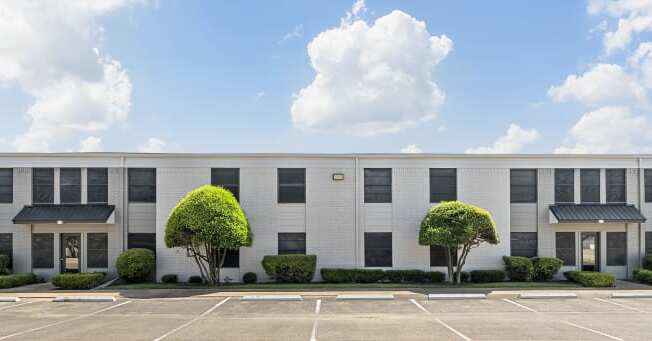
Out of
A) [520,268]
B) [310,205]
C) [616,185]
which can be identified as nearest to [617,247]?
[616,185]

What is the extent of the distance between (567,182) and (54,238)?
25.2 m

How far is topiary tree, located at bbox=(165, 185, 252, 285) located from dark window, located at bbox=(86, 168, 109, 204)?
16.8 ft

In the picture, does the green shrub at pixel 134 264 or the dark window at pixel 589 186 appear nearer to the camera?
the green shrub at pixel 134 264

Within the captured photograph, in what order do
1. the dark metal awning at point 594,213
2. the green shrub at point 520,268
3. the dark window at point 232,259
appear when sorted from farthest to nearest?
the dark window at point 232,259, the dark metal awning at point 594,213, the green shrub at point 520,268

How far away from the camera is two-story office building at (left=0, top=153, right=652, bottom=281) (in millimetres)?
20750

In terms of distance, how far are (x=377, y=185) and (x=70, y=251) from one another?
50.1 feet

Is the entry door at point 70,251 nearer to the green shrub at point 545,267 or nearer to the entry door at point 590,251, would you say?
the green shrub at point 545,267

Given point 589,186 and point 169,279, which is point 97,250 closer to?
point 169,279

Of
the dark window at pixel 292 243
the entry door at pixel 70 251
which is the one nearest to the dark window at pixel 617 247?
the dark window at pixel 292 243

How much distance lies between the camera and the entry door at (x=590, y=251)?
70.1 ft

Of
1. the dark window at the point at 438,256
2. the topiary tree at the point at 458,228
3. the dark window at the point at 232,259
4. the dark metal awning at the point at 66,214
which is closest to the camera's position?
the topiary tree at the point at 458,228

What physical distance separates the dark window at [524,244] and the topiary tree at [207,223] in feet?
42.1

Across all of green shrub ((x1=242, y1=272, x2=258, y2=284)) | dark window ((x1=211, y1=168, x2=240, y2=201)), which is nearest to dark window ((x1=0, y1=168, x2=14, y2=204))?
dark window ((x1=211, y1=168, x2=240, y2=201))

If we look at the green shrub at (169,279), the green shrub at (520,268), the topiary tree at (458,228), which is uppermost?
the topiary tree at (458,228)
